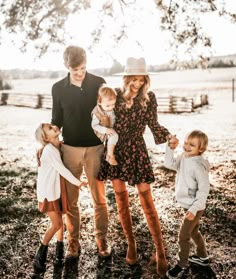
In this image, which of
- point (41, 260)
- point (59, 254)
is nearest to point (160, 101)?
point (59, 254)

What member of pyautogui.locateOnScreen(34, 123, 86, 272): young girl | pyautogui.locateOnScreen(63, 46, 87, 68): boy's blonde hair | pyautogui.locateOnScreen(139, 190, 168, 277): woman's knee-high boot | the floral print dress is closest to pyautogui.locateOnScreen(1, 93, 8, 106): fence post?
pyautogui.locateOnScreen(34, 123, 86, 272): young girl

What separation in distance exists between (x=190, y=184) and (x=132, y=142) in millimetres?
725

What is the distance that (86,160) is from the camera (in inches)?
166

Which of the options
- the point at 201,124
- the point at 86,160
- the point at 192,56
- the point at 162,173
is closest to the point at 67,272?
the point at 86,160

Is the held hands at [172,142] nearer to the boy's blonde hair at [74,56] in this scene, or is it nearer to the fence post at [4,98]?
the boy's blonde hair at [74,56]

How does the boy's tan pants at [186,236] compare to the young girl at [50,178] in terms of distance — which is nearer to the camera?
the boy's tan pants at [186,236]

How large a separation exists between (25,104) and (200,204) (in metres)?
28.1

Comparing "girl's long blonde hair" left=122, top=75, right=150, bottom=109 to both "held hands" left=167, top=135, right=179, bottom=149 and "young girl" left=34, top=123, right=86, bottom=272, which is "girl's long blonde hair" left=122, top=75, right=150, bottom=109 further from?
"young girl" left=34, top=123, right=86, bottom=272

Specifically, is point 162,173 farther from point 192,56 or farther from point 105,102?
point 105,102

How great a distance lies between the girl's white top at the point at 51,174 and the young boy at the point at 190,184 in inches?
42.8

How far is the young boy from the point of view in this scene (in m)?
3.69

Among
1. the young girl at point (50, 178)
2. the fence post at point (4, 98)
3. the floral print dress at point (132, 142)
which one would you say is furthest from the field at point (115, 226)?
the fence post at point (4, 98)

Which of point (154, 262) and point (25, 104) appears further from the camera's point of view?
point (25, 104)

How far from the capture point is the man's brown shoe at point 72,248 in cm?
437
